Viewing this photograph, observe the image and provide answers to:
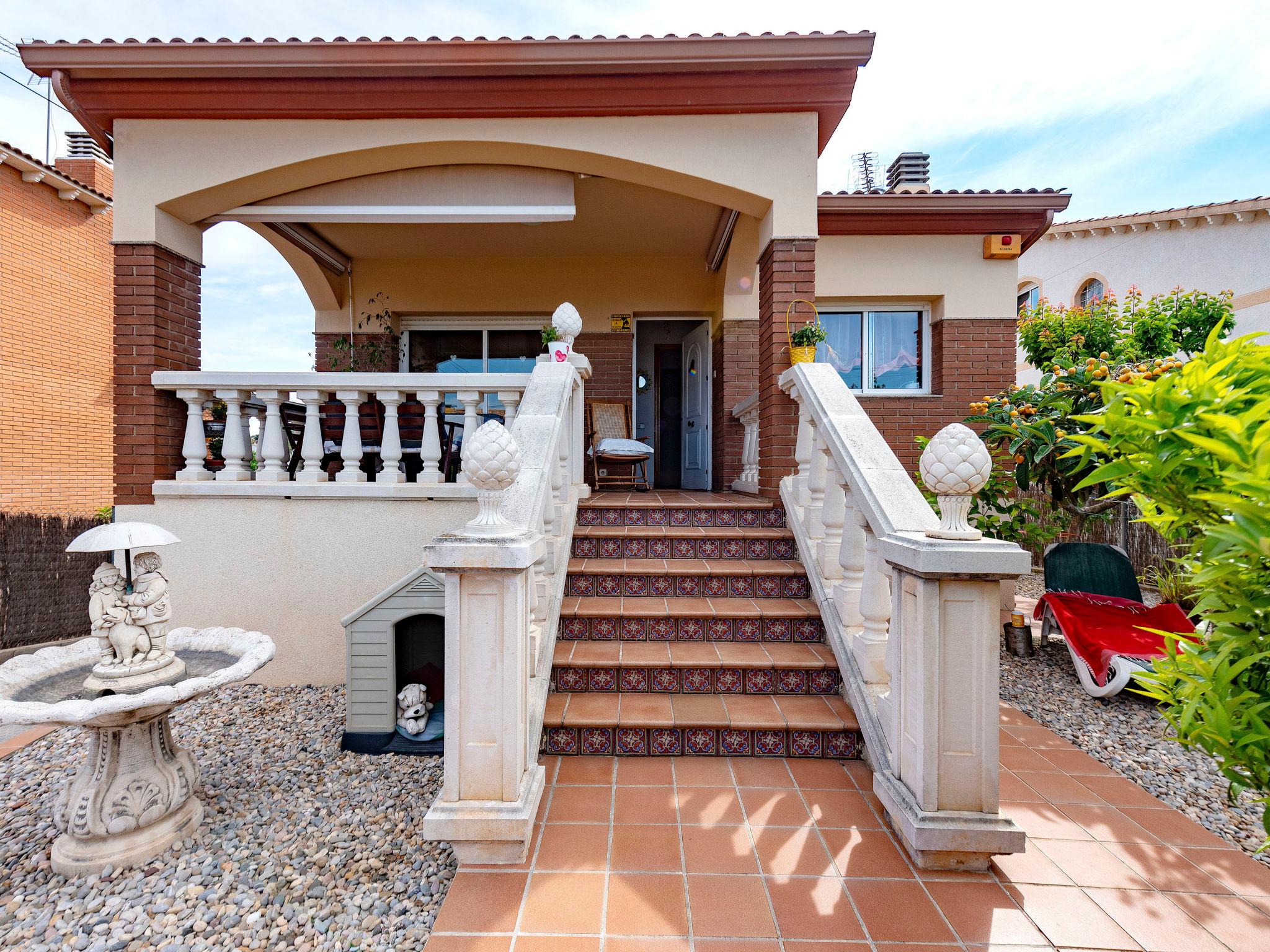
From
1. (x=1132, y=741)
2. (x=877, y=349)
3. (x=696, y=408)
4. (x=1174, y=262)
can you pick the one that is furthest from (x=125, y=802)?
(x=1174, y=262)

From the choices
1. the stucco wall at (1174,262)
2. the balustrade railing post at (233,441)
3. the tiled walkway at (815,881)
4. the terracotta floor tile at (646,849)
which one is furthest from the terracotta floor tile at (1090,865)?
the stucco wall at (1174,262)

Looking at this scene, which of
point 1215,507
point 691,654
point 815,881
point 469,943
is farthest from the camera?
point 691,654

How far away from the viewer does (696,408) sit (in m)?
6.87

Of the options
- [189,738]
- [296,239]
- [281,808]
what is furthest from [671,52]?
[189,738]

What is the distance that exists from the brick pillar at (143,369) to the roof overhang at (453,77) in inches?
41.5

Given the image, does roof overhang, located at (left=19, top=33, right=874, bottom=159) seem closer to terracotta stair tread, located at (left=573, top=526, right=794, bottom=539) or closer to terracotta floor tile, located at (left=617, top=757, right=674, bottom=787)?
terracotta stair tread, located at (left=573, top=526, right=794, bottom=539)

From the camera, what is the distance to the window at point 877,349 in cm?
578

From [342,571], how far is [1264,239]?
15921 millimetres

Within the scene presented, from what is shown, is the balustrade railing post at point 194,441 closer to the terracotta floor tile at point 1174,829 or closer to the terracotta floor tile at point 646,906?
the terracotta floor tile at point 646,906

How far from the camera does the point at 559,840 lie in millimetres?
1884

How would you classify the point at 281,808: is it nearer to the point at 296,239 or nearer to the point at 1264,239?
the point at 296,239

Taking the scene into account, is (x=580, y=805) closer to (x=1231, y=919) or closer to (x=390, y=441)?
(x=1231, y=919)

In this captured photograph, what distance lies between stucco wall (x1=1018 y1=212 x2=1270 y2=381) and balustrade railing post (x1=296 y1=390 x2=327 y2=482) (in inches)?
458

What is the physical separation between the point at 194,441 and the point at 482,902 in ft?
12.0
